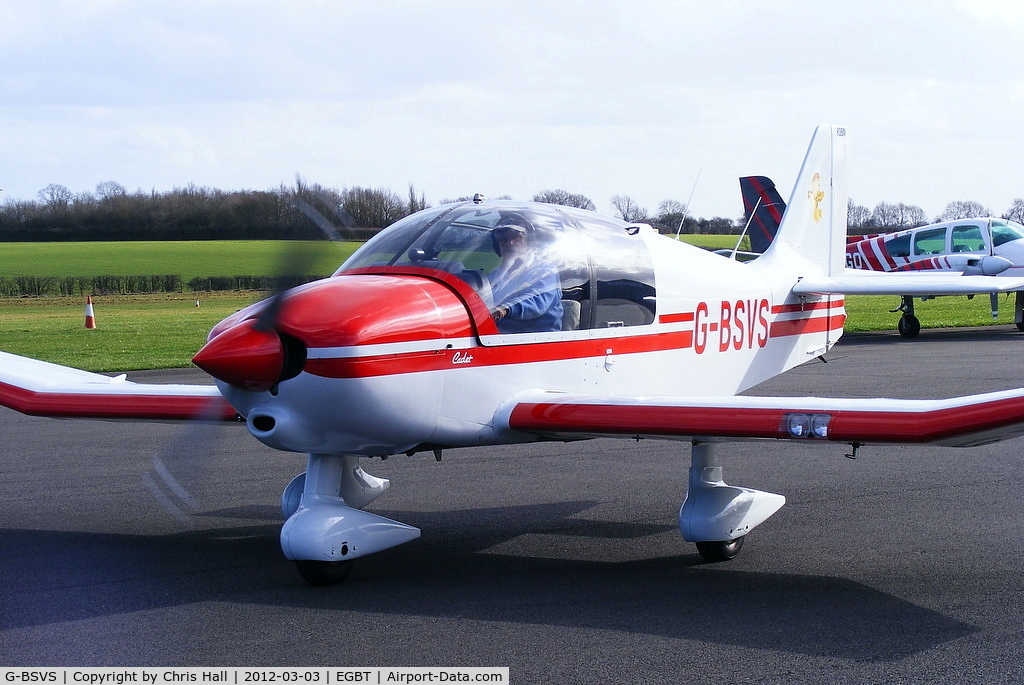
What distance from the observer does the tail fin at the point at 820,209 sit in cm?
952

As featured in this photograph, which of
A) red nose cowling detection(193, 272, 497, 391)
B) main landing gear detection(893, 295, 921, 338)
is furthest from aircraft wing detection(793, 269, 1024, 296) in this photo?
main landing gear detection(893, 295, 921, 338)

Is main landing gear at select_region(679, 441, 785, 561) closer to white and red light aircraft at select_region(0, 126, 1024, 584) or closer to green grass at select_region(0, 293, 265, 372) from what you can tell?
white and red light aircraft at select_region(0, 126, 1024, 584)

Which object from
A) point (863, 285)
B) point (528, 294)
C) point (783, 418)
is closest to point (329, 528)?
point (528, 294)

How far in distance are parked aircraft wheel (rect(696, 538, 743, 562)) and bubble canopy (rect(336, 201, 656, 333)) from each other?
1.46 m

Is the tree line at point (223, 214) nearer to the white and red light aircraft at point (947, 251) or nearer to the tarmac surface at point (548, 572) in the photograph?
the tarmac surface at point (548, 572)

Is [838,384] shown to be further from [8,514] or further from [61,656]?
[61,656]

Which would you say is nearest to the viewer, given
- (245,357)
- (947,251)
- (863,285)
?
(245,357)

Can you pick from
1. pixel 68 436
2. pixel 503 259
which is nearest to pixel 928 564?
pixel 503 259

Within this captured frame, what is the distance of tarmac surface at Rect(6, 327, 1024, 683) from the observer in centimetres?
456

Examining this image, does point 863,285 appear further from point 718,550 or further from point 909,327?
point 909,327

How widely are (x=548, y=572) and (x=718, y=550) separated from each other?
993 mm

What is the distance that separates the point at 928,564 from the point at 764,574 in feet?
3.06

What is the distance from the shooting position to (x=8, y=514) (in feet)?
24.8

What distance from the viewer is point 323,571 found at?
18.5 ft
